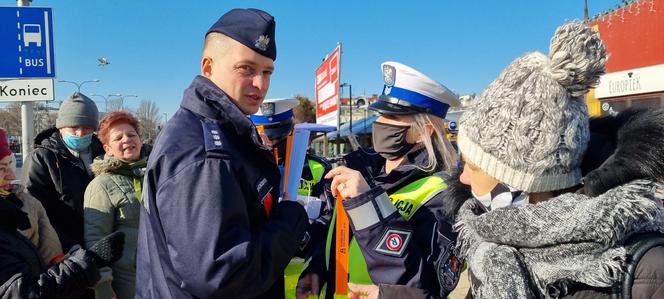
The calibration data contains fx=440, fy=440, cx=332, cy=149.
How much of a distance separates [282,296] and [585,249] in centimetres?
109

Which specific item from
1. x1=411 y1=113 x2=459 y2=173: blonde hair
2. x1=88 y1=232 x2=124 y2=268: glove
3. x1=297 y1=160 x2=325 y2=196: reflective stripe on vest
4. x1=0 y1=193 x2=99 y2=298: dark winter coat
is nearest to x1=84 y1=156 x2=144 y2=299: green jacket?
x1=88 y1=232 x2=124 y2=268: glove

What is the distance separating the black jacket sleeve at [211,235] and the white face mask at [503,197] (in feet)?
2.46

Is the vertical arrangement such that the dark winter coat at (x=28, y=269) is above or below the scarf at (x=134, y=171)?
below

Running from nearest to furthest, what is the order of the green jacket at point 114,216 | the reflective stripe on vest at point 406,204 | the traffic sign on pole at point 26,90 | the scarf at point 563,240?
the scarf at point 563,240, the reflective stripe on vest at point 406,204, the green jacket at point 114,216, the traffic sign on pole at point 26,90

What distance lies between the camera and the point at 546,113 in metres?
1.22

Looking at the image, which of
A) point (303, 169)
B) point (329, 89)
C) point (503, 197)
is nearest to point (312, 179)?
point (303, 169)

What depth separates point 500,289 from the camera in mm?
1218

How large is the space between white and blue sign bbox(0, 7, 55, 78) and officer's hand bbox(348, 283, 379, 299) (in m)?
4.39

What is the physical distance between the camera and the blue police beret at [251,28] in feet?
5.40

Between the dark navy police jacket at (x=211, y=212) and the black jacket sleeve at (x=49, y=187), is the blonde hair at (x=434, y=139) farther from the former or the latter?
the black jacket sleeve at (x=49, y=187)

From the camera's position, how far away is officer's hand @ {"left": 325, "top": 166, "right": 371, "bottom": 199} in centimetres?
181

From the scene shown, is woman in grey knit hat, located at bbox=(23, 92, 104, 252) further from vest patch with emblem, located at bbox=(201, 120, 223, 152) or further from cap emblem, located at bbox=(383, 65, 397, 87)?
cap emblem, located at bbox=(383, 65, 397, 87)

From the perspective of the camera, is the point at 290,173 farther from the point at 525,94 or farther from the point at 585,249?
the point at 585,249

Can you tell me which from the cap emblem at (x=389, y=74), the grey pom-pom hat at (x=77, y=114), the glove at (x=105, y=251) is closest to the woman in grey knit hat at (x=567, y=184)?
the cap emblem at (x=389, y=74)
